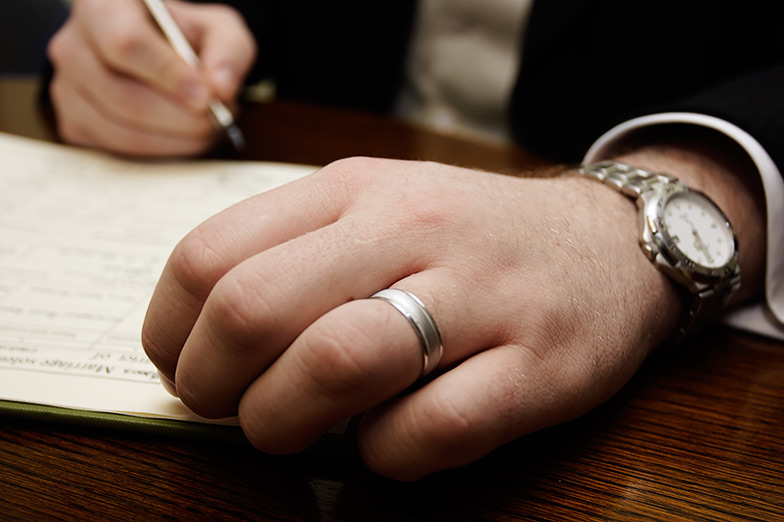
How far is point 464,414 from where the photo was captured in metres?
0.24

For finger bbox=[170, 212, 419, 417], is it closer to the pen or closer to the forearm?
the forearm

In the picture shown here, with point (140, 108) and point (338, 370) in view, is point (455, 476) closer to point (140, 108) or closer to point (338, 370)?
point (338, 370)

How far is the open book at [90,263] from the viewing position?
0.30 metres

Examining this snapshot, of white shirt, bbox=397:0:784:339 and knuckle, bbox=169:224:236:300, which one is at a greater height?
knuckle, bbox=169:224:236:300

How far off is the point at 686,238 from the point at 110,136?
62 centimetres

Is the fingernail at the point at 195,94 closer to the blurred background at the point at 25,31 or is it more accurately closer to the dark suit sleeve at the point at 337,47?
the dark suit sleeve at the point at 337,47

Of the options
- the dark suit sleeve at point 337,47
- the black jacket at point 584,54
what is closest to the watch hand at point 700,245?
the black jacket at point 584,54

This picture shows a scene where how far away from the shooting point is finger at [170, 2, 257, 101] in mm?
683

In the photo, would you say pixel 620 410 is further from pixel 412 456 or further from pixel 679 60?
pixel 679 60

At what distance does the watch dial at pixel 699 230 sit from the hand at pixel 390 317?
0.25 feet

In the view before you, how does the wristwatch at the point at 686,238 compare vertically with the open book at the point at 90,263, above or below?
above

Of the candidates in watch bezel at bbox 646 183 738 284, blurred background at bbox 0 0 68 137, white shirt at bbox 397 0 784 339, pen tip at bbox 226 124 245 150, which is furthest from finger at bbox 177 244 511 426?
blurred background at bbox 0 0 68 137

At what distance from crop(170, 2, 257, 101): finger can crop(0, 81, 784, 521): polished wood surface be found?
49 cm

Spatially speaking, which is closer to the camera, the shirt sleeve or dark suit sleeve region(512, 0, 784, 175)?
the shirt sleeve
